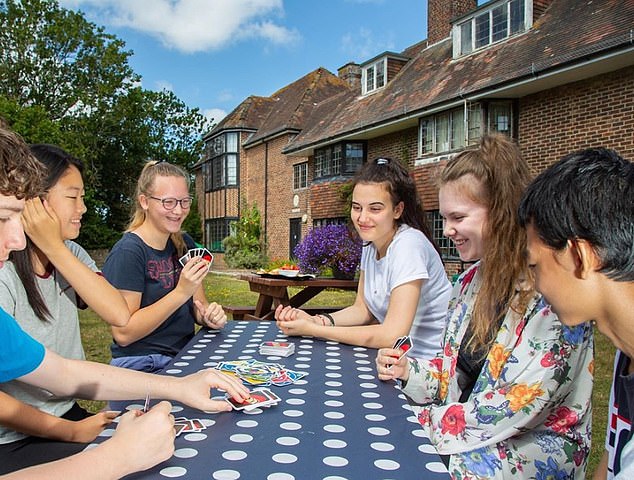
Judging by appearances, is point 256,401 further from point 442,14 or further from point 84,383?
point 442,14

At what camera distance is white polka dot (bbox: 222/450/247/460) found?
1.26m

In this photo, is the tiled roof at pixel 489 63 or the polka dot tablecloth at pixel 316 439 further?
the tiled roof at pixel 489 63

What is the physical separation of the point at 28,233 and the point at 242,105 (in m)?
27.7

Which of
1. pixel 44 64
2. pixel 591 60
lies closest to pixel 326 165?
pixel 591 60

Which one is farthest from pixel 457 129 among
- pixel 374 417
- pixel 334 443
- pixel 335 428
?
pixel 334 443

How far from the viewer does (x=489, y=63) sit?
1366 centimetres

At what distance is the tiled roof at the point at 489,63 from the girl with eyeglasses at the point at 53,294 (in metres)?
10.0

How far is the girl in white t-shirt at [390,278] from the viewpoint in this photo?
2586 millimetres

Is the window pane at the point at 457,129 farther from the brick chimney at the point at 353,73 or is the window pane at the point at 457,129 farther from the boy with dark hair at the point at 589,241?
the boy with dark hair at the point at 589,241

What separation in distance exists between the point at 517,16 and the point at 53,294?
47.5 feet

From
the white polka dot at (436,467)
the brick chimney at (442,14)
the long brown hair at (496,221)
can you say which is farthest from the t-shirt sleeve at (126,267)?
the brick chimney at (442,14)

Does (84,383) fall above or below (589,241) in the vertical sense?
Result: below

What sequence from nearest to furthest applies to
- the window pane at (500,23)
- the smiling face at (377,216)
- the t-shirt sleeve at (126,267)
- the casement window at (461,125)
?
the t-shirt sleeve at (126,267)
the smiling face at (377,216)
the casement window at (461,125)
the window pane at (500,23)

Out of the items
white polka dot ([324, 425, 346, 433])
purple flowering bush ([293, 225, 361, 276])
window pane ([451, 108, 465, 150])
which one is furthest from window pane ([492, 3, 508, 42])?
white polka dot ([324, 425, 346, 433])
